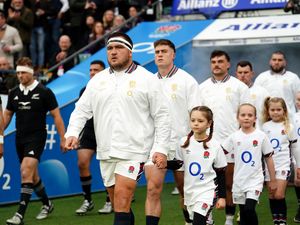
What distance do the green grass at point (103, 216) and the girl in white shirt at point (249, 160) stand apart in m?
1.20

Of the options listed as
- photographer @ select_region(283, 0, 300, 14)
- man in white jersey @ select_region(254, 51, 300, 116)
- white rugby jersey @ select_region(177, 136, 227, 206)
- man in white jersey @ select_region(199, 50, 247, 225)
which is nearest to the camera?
white rugby jersey @ select_region(177, 136, 227, 206)

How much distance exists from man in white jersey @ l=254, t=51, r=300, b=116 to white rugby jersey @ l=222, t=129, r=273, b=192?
3528 mm

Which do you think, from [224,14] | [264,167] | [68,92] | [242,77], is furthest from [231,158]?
[224,14]

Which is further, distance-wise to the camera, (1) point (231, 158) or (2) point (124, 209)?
(1) point (231, 158)

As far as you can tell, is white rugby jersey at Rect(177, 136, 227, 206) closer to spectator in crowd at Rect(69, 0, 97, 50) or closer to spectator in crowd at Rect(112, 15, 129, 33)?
spectator in crowd at Rect(112, 15, 129, 33)

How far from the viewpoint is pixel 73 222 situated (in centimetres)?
1142

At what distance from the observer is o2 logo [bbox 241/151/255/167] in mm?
9891

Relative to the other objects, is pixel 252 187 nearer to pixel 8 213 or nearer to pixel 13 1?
pixel 8 213

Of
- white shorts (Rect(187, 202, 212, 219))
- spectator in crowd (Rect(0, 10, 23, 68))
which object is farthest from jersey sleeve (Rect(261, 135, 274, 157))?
spectator in crowd (Rect(0, 10, 23, 68))

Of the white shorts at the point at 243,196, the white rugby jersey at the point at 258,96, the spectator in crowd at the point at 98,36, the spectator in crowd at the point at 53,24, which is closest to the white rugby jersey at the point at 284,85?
the white rugby jersey at the point at 258,96

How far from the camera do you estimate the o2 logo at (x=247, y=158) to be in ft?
32.4

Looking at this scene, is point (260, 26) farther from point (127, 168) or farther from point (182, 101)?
point (127, 168)

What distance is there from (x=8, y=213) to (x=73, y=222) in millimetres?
1329

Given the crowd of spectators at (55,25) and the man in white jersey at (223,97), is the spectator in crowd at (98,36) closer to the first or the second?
the crowd of spectators at (55,25)
